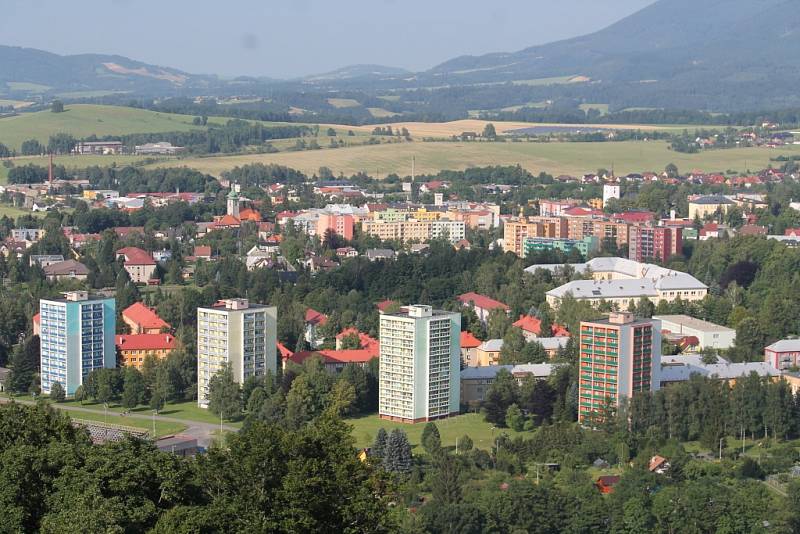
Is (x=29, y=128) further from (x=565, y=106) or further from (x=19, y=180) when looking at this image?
(x=565, y=106)

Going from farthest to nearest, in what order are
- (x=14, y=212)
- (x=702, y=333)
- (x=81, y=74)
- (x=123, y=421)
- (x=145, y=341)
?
1. (x=81, y=74)
2. (x=14, y=212)
3. (x=702, y=333)
4. (x=145, y=341)
5. (x=123, y=421)

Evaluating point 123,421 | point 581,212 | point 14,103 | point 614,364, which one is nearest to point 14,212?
point 581,212

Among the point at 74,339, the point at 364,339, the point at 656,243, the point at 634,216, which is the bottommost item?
the point at 364,339

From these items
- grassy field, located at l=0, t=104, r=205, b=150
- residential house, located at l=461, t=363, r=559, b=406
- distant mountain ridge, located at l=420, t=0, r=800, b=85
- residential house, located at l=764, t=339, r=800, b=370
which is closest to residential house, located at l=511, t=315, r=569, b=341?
residential house, located at l=461, t=363, r=559, b=406

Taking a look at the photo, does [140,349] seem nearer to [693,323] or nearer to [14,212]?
[693,323]

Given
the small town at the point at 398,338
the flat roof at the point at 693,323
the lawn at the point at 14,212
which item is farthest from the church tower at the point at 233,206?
the flat roof at the point at 693,323

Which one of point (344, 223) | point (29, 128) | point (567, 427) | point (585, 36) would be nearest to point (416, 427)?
point (567, 427)
